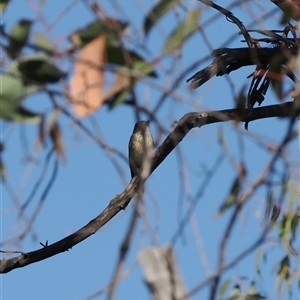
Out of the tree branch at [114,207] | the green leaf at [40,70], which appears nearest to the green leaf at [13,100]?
the green leaf at [40,70]

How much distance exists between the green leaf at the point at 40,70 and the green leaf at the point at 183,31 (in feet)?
0.57

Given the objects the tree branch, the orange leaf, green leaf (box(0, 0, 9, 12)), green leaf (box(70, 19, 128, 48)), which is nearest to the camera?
the orange leaf

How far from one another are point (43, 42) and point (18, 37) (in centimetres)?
5

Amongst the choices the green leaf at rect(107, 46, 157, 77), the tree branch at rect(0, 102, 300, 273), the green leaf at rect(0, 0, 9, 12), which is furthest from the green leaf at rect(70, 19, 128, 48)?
the tree branch at rect(0, 102, 300, 273)

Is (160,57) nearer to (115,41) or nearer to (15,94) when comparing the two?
(115,41)

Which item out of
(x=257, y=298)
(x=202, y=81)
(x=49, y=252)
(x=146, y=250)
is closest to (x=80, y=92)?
(x=146, y=250)

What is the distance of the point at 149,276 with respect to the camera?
122 centimetres

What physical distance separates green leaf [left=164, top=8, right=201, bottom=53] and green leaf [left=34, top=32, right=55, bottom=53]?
0.58 feet

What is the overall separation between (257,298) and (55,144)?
129 cm

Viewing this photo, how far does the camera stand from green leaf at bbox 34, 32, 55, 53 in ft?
3.90

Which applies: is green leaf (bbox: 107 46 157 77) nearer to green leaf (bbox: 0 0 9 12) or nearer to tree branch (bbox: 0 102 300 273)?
green leaf (bbox: 0 0 9 12)

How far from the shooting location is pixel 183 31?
1265 millimetres

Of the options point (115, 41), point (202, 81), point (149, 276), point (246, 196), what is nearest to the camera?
point (246, 196)

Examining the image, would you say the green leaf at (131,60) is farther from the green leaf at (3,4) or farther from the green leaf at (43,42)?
the green leaf at (3,4)
